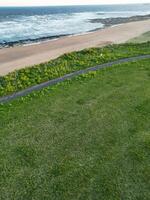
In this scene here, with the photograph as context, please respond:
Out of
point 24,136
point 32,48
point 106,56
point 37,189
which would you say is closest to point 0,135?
point 24,136

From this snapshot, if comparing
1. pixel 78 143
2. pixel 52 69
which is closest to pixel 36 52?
pixel 52 69

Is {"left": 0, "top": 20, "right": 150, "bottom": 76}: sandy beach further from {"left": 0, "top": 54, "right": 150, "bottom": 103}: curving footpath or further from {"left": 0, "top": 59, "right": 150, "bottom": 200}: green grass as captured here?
{"left": 0, "top": 59, "right": 150, "bottom": 200}: green grass

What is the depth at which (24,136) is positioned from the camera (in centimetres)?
1673

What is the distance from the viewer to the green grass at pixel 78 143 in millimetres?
12812

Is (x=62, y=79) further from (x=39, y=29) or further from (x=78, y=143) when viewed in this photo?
(x=39, y=29)

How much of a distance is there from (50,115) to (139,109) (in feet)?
16.7

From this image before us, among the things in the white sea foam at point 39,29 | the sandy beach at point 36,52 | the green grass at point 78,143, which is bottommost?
the white sea foam at point 39,29

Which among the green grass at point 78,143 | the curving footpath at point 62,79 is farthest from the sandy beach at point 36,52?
the green grass at point 78,143

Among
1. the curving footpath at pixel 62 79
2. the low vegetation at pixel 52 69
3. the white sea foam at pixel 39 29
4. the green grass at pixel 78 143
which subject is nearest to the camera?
the green grass at pixel 78 143

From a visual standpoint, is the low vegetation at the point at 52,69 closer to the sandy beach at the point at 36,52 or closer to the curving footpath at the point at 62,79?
the curving footpath at the point at 62,79

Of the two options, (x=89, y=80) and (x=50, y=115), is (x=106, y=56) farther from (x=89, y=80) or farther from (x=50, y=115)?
(x=50, y=115)

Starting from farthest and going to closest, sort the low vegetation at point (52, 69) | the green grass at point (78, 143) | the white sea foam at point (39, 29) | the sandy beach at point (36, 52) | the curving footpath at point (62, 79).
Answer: the white sea foam at point (39, 29)
the sandy beach at point (36, 52)
the low vegetation at point (52, 69)
the curving footpath at point (62, 79)
the green grass at point (78, 143)

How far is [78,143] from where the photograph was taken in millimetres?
16062

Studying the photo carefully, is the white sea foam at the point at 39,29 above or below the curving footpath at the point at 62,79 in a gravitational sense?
below
